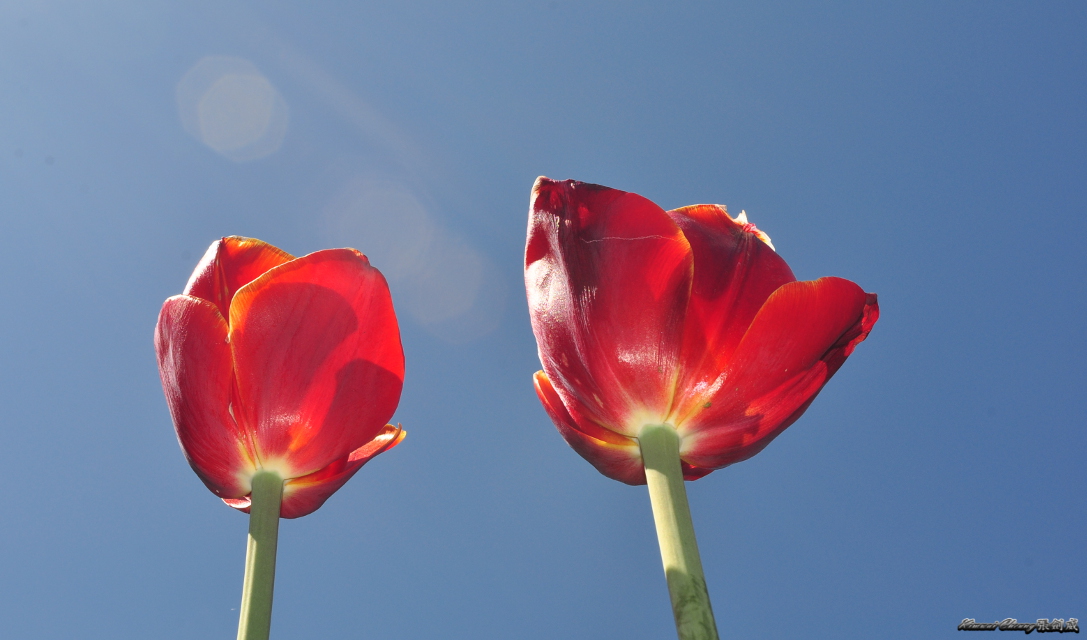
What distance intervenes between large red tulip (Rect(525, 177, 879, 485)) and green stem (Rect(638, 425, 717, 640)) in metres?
0.08

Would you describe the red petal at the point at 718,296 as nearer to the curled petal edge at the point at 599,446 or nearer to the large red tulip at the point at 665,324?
the large red tulip at the point at 665,324

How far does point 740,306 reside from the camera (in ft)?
3.07

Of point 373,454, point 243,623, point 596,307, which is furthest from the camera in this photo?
point 373,454

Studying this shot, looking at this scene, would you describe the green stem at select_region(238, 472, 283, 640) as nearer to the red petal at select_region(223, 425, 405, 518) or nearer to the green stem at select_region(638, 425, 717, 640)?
the red petal at select_region(223, 425, 405, 518)

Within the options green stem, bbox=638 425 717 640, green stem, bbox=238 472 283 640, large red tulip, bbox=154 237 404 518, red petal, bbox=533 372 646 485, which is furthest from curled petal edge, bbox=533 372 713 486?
green stem, bbox=238 472 283 640

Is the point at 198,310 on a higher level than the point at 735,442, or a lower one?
higher

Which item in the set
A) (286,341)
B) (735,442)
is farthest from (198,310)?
(735,442)

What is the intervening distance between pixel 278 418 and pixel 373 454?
21cm

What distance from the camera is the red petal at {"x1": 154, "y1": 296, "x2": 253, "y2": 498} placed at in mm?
908

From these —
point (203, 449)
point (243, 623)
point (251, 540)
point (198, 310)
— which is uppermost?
point (198, 310)

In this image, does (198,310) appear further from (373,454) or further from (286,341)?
(373,454)

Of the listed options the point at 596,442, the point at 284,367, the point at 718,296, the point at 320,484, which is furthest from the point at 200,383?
the point at 718,296

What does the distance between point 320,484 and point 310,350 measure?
0.24 metres

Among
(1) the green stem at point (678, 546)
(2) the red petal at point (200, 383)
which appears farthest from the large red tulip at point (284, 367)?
(1) the green stem at point (678, 546)
